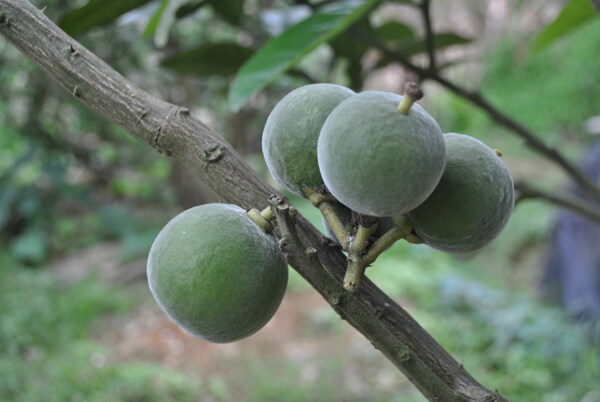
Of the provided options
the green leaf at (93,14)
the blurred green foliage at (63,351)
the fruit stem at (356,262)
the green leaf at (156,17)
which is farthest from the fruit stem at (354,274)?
the blurred green foliage at (63,351)

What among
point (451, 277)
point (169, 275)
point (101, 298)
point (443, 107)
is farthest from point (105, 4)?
point (443, 107)

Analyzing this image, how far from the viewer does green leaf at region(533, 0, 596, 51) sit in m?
1.35

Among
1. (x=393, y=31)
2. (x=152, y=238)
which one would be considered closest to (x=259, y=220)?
(x=393, y=31)

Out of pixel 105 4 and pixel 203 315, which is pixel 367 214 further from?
pixel 105 4

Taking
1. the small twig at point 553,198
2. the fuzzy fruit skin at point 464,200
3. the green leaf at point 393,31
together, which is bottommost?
the fuzzy fruit skin at point 464,200

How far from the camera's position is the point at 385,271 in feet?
16.2

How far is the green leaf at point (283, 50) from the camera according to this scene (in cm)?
110

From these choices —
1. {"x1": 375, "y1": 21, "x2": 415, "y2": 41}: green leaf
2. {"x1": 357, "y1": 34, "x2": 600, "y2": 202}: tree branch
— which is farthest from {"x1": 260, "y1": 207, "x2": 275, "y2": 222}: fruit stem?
{"x1": 375, "y1": 21, "x2": 415, "y2": 41}: green leaf

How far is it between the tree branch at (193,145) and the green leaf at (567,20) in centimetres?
102

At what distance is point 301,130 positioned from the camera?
63cm

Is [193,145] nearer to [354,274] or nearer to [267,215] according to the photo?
[267,215]

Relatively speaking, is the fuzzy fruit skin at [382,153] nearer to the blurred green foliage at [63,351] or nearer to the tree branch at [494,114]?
the tree branch at [494,114]

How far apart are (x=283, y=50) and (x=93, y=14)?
428mm

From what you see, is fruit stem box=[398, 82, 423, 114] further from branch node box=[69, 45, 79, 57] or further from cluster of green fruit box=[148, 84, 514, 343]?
branch node box=[69, 45, 79, 57]
